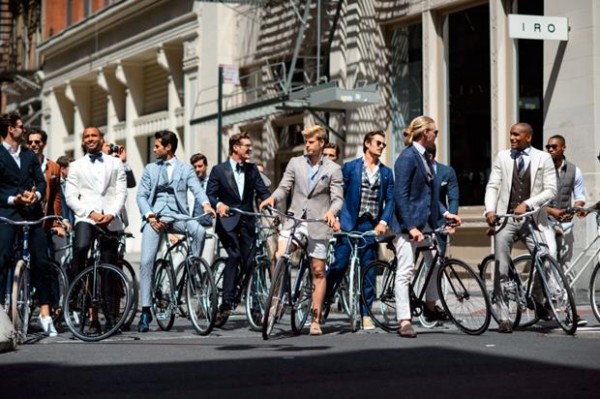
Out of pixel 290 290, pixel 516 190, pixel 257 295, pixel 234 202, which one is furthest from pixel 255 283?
pixel 516 190

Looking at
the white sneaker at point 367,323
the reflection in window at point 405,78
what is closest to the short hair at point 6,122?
the white sneaker at point 367,323

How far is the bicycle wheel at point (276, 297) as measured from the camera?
10.7 m

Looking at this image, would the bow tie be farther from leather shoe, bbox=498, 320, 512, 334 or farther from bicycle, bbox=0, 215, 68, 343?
leather shoe, bbox=498, 320, 512, 334

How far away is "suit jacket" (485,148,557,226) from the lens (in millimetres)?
11172

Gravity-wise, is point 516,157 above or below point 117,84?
below

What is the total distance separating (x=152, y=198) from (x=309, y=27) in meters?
11.9

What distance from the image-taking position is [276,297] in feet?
35.7

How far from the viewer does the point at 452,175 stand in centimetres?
1269

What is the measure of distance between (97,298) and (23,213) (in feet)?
3.60

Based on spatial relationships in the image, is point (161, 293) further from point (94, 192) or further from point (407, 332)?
point (407, 332)

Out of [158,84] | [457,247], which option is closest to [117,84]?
[158,84]

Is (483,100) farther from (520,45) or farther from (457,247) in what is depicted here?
(457,247)

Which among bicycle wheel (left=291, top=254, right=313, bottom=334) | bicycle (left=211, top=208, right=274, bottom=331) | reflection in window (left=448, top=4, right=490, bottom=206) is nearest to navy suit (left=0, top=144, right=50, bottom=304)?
bicycle (left=211, top=208, right=274, bottom=331)

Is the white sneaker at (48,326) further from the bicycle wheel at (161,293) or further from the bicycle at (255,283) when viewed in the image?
the bicycle at (255,283)
